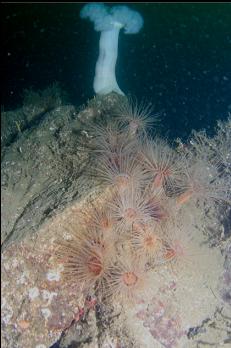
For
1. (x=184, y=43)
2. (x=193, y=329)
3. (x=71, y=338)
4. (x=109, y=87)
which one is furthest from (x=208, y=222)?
(x=184, y=43)

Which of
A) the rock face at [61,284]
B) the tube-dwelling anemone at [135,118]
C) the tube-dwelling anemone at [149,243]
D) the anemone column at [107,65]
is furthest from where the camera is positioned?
the anemone column at [107,65]

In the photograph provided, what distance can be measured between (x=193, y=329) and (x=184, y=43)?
30088mm

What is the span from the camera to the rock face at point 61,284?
10.8 feet

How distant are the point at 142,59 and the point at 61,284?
934 inches

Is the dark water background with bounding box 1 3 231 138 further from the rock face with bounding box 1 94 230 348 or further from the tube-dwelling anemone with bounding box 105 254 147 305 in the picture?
the tube-dwelling anemone with bounding box 105 254 147 305

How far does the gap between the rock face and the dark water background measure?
853 cm

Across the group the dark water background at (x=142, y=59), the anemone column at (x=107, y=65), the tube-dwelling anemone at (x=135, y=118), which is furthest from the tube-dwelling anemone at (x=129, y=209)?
the dark water background at (x=142, y=59)

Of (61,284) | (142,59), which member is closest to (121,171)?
(61,284)

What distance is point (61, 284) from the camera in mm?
3430

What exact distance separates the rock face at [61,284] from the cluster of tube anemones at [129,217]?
0.40ft

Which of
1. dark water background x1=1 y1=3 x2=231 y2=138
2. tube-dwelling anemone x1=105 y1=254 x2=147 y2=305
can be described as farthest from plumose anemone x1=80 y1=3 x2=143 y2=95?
dark water background x1=1 y1=3 x2=231 y2=138

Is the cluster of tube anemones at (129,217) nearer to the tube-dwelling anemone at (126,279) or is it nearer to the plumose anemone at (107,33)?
the tube-dwelling anemone at (126,279)

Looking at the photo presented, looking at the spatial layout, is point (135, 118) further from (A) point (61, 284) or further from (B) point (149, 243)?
(A) point (61, 284)

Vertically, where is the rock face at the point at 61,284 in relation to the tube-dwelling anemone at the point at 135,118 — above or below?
below
